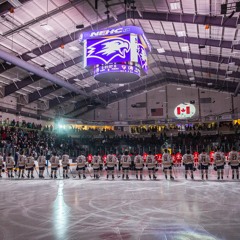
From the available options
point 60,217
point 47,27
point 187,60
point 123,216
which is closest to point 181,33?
point 187,60

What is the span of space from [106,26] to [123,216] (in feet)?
50.9

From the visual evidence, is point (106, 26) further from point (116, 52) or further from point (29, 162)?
point (29, 162)

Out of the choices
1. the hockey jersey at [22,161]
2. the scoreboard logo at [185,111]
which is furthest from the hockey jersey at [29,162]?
the scoreboard logo at [185,111]

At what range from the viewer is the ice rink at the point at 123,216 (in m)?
4.96

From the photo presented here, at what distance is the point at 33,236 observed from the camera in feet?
16.0

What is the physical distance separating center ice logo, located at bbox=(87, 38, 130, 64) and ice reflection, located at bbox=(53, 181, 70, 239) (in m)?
7.08

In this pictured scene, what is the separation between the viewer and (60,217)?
630 centimetres

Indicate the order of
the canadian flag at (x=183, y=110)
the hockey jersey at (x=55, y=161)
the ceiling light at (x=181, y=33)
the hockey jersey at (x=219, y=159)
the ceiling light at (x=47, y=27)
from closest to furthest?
the hockey jersey at (x=219, y=159)
the hockey jersey at (x=55, y=161)
the ceiling light at (x=47, y=27)
the ceiling light at (x=181, y=33)
the canadian flag at (x=183, y=110)

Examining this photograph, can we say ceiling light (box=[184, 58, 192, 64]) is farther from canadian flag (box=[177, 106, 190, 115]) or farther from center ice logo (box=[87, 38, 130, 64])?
center ice logo (box=[87, 38, 130, 64])

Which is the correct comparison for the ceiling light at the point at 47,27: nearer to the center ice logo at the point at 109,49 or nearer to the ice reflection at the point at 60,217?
the center ice logo at the point at 109,49

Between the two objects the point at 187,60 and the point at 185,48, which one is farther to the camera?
the point at 187,60

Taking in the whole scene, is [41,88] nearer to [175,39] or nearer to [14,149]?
[14,149]

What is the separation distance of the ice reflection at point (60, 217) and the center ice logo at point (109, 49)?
708 cm

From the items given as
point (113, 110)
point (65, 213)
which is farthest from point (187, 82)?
point (65, 213)
